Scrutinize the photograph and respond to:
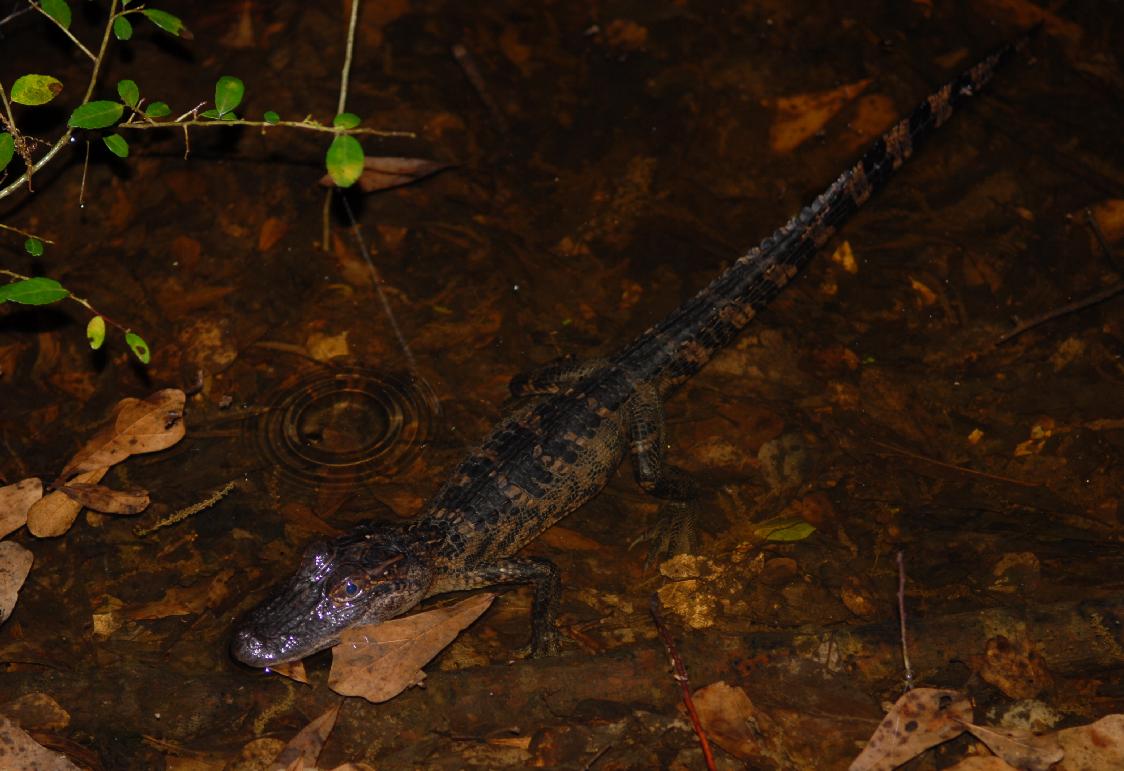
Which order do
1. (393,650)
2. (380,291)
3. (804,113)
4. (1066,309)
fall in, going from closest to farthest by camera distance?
1. (393,650)
2. (1066,309)
3. (380,291)
4. (804,113)

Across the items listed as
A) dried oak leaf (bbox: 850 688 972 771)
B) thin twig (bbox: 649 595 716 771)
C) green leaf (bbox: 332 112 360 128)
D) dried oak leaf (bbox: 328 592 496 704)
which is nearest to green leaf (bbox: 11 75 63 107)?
green leaf (bbox: 332 112 360 128)

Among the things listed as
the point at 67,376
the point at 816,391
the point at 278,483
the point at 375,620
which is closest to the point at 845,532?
the point at 816,391

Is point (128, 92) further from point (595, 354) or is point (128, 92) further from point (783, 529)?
point (783, 529)

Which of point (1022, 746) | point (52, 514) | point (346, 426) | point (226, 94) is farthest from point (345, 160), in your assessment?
point (1022, 746)

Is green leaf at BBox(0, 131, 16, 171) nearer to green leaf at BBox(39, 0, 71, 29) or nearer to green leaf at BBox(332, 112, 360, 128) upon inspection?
green leaf at BBox(39, 0, 71, 29)

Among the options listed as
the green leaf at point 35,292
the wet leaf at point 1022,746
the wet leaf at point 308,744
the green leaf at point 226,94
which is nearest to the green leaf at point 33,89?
the green leaf at point 226,94

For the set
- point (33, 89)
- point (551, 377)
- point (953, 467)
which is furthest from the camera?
point (551, 377)

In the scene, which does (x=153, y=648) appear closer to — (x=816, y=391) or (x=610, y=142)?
(x=816, y=391)
